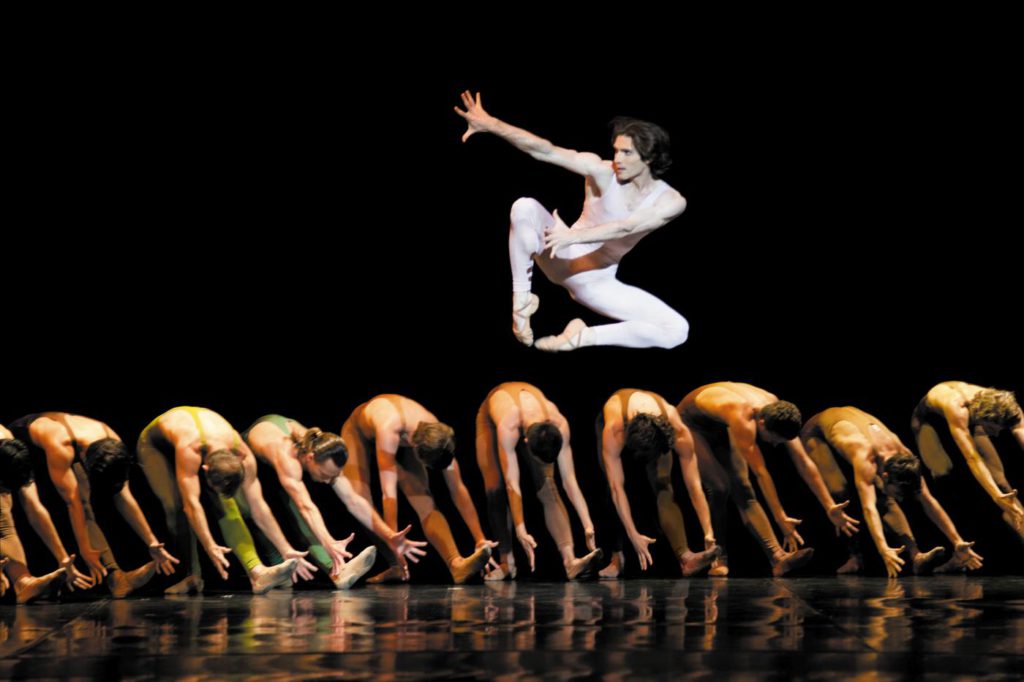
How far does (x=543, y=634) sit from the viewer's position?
222 inches

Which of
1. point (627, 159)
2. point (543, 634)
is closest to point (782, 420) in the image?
point (627, 159)

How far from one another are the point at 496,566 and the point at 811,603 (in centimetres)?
237

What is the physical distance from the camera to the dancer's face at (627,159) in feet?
26.8

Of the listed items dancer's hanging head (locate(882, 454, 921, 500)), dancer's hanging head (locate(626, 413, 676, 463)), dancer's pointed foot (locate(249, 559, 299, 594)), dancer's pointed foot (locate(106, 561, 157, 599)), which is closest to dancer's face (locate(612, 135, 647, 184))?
dancer's hanging head (locate(626, 413, 676, 463))

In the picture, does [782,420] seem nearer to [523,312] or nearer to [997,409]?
[997,409]

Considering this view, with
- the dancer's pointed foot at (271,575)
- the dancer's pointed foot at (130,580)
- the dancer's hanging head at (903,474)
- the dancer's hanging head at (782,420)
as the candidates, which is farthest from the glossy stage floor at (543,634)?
the dancer's hanging head at (782,420)

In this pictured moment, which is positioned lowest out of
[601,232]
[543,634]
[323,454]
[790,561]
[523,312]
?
[543,634]

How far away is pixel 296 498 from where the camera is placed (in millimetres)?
8148

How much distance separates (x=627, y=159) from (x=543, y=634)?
127 inches

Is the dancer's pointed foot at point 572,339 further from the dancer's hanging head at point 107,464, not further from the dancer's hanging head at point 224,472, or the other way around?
the dancer's hanging head at point 107,464

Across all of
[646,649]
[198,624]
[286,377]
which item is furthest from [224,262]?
[646,649]

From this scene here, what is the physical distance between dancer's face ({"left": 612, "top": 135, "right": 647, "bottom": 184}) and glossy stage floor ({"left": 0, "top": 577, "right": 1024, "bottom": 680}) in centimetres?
206

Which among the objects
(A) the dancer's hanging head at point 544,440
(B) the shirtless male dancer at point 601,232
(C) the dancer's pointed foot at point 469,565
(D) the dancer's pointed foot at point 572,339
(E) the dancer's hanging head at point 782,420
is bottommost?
(C) the dancer's pointed foot at point 469,565

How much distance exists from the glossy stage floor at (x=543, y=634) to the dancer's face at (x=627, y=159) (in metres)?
2.06
